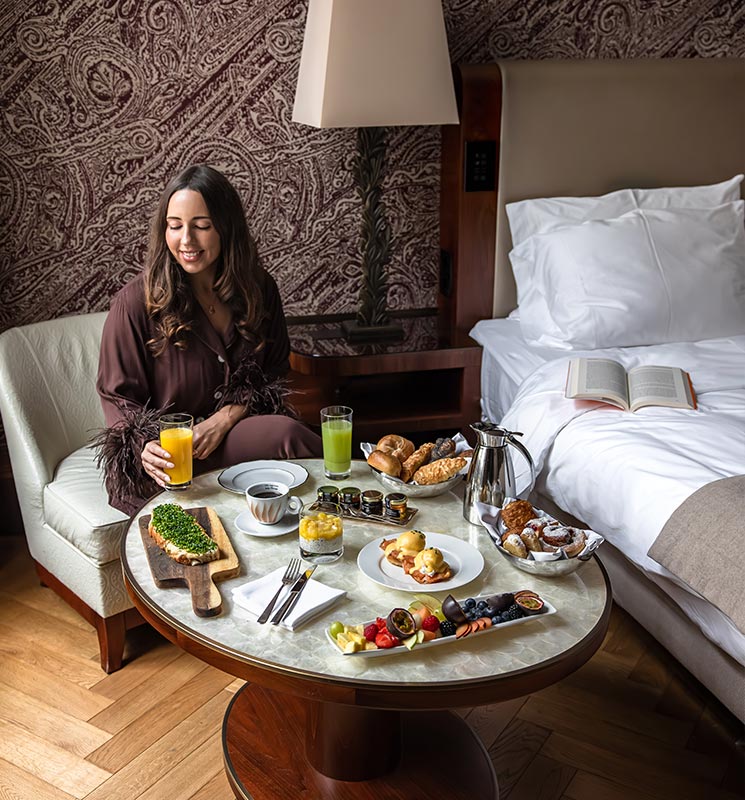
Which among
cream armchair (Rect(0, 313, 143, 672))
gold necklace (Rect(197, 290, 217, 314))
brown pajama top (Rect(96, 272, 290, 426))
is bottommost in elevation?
cream armchair (Rect(0, 313, 143, 672))

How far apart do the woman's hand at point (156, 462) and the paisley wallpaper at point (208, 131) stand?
3.56 ft

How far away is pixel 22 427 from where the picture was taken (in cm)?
240

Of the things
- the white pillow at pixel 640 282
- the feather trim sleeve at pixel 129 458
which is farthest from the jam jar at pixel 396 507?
the white pillow at pixel 640 282

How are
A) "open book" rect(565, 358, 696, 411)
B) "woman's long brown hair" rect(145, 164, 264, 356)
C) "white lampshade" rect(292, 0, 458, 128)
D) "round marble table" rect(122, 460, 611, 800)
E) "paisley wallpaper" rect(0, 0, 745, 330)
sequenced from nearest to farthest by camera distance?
"round marble table" rect(122, 460, 611, 800)
"woman's long brown hair" rect(145, 164, 264, 356)
"open book" rect(565, 358, 696, 411)
"white lampshade" rect(292, 0, 458, 128)
"paisley wallpaper" rect(0, 0, 745, 330)

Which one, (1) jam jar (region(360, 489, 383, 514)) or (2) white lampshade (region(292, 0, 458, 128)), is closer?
(1) jam jar (region(360, 489, 383, 514))

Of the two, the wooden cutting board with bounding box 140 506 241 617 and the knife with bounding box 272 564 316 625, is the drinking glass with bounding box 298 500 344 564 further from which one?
the wooden cutting board with bounding box 140 506 241 617

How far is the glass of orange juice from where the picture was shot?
1.94m

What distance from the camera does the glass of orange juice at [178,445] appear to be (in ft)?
6.37

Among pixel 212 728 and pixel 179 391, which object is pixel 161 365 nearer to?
pixel 179 391

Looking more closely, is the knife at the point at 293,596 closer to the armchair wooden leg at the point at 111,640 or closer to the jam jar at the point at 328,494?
the jam jar at the point at 328,494

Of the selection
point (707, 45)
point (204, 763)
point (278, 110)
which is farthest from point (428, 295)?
point (204, 763)

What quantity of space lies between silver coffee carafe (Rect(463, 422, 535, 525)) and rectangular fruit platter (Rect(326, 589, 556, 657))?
33 cm

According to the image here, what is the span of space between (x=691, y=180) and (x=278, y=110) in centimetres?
152

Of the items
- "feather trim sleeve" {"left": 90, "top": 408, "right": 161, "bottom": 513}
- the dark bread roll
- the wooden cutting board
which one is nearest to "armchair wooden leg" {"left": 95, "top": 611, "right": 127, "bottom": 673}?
"feather trim sleeve" {"left": 90, "top": 408, "right": 161, "bottom": 513}
